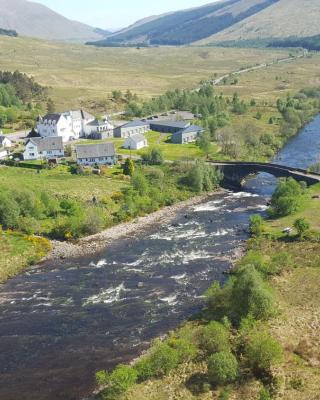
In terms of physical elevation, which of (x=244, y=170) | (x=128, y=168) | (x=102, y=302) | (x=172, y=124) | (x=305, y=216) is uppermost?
(x=172, y=124)

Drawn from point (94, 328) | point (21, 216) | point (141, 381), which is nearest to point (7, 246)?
point (21, 216)

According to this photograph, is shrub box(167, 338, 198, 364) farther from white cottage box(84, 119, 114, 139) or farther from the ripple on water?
white cottage box(84, 119, 114, 139)

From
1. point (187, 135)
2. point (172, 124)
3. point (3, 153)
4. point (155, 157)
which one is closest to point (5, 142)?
point (3, 153)

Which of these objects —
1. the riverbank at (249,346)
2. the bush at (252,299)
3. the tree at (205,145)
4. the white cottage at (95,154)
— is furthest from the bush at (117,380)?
the tree at (205,145)

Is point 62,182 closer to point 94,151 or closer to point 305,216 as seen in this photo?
point 94,151

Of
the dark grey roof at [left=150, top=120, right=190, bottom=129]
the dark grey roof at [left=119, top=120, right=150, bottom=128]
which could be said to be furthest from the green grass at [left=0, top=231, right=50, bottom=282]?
the dark grey roof at [left=150, top=120, right=190, bottom=129]

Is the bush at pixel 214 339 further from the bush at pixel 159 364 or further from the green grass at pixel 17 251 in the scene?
the green grass at pixel 17 251
